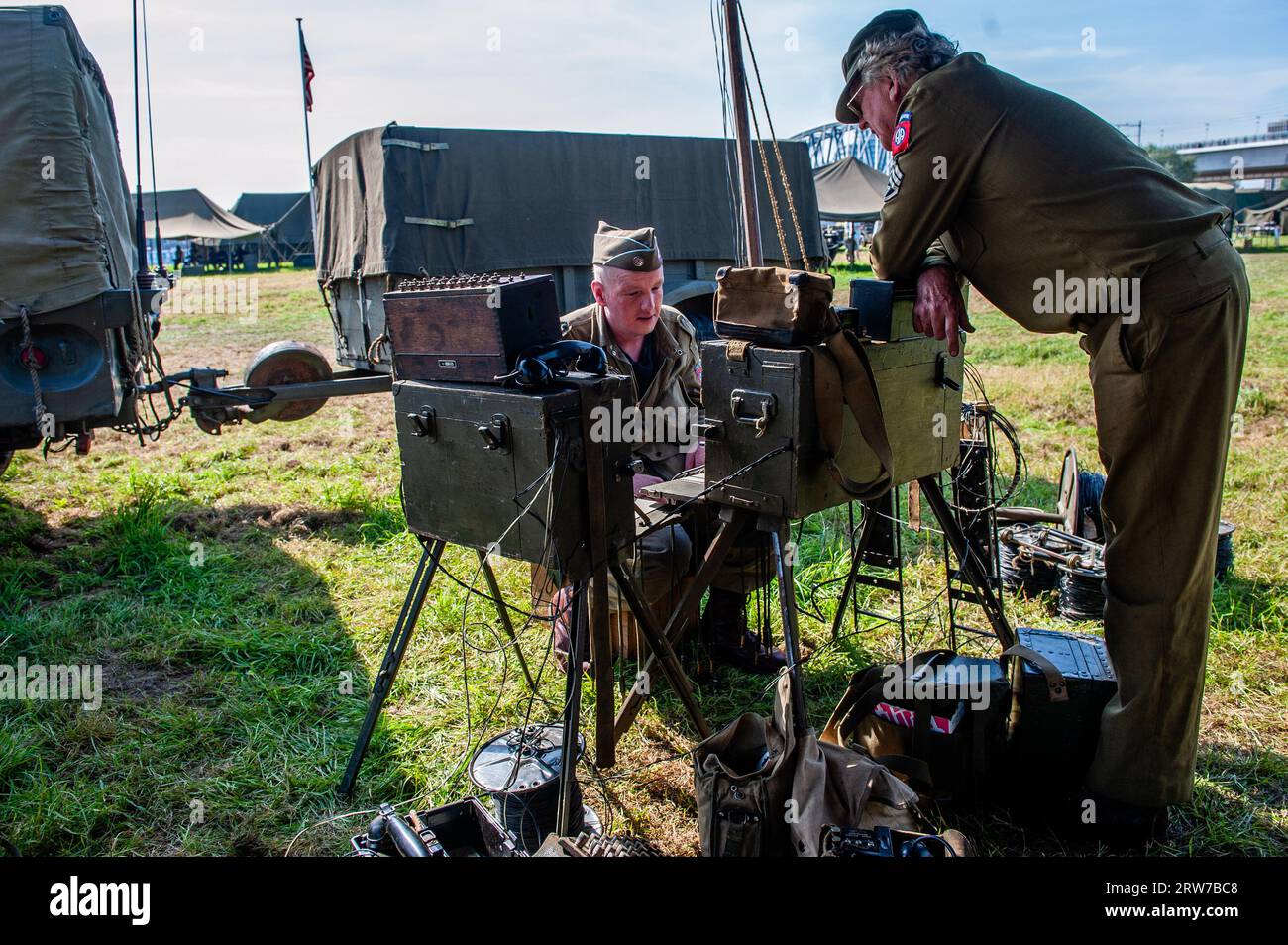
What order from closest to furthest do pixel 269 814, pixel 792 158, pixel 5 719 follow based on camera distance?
pixel 269 814 → pixel 5 719 → pixel 792 158

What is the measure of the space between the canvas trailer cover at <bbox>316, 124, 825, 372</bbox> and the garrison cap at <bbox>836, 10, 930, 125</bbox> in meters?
4.40

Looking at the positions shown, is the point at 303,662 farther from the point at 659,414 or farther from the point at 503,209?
the point at 503,209

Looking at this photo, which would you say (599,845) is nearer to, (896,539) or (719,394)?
(719,394)

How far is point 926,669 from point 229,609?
3.68 metres

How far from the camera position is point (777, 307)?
2.62m

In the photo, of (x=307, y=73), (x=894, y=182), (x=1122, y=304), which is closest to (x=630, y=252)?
(x=894, y=182)

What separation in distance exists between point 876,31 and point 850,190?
2583 cm

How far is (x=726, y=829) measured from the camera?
7.92 feet

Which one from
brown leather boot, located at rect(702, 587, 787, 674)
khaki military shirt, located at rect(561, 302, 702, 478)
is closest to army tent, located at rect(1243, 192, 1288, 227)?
khaki military shirt, located at rect(561, 302, 702, 478)

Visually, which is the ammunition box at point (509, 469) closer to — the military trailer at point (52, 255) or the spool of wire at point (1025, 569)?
the spool of wire at point (1025, 569)

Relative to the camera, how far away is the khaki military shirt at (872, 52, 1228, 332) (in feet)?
8.38

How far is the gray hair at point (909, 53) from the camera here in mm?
2836

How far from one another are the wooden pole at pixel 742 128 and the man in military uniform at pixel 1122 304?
1757mm
